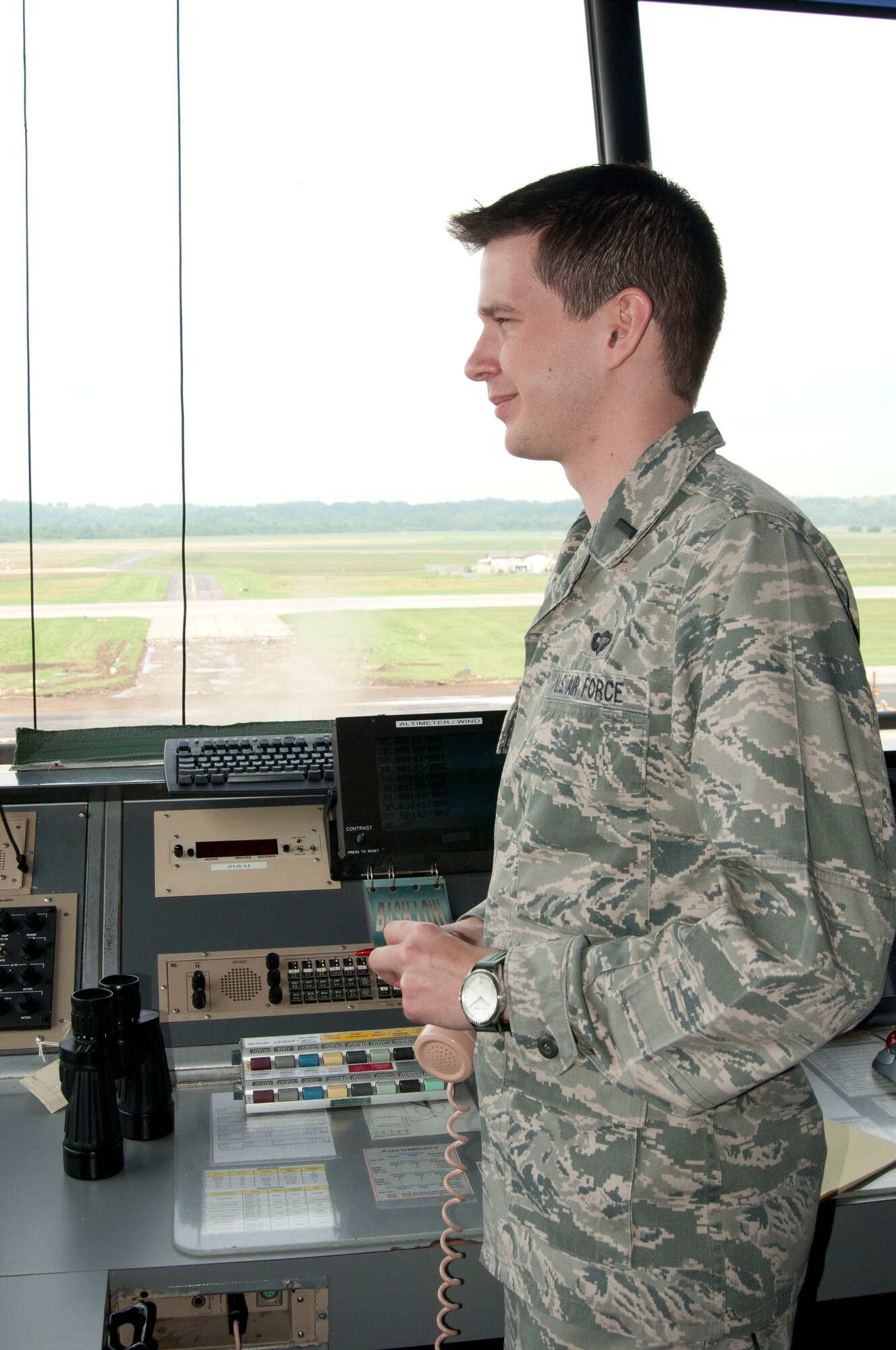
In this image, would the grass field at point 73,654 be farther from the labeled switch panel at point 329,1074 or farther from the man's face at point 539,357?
the man's face at point 539,357

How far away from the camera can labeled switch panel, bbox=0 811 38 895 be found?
1.76 meters

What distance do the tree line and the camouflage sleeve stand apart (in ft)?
6.89

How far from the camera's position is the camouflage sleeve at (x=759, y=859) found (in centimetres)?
71

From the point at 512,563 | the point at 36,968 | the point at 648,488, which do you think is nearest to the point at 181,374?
the point at 512,563

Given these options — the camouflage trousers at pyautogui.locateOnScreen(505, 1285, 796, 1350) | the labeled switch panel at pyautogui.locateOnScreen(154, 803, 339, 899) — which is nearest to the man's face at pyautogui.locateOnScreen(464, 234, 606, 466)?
the camouflage trousers at pyautogui.locateOnScreen(505, 1285, 796, 1350)

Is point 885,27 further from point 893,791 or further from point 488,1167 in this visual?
point 488,1167

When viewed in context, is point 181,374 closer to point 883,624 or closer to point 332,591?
point 332,591

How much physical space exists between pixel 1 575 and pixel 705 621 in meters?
2.14

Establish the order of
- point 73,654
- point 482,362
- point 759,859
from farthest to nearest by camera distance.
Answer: point 73,654, point 482,362, point 759,859

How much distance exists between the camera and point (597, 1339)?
2.89ft

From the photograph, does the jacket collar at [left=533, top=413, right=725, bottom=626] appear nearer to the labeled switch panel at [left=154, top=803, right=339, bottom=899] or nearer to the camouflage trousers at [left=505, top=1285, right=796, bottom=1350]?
the camouflage trousers at [left=505, top=1285, right=796, bottom=1350]

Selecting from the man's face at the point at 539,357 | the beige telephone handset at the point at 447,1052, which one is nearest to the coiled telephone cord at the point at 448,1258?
the beige telephone handset at the point at 447,1052

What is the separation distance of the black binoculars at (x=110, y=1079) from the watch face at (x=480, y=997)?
73 cm

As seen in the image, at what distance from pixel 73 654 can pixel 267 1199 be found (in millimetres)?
1663
